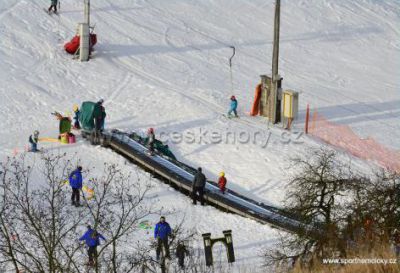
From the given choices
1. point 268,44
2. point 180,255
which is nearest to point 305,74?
point 268,44

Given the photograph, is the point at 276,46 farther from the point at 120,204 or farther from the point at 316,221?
the point at 316,221

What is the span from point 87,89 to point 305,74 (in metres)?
11.2

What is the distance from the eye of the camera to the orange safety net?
108 ft

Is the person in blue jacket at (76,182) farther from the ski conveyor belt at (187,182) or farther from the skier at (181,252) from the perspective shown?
the skier at (181,252)

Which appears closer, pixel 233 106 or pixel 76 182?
pixel 76 182

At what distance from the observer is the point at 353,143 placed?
3406 cm

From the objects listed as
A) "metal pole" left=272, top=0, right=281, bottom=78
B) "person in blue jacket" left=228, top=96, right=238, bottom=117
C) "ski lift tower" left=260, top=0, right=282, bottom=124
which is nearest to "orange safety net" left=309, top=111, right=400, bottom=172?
"ski lift tower" left=260, top=0, right=282, bottom=124

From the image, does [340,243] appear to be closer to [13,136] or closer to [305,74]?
[13,136]

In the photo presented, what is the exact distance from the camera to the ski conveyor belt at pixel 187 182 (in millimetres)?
25772

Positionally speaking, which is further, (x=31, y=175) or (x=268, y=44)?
(x=268, y=44)

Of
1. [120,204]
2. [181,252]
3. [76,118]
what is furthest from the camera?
[76,118]

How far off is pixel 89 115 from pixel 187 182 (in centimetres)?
446

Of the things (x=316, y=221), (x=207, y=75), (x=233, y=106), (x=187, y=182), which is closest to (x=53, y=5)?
(x=207, y=75)

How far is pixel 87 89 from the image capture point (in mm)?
35281
